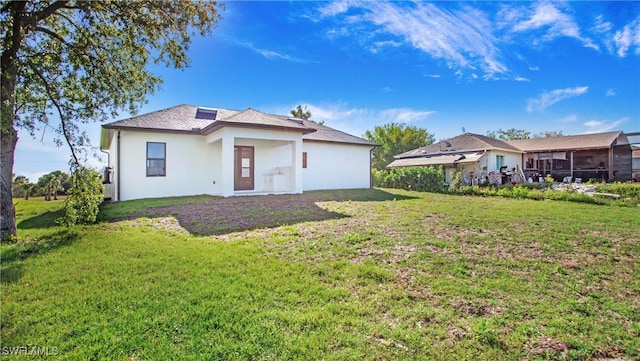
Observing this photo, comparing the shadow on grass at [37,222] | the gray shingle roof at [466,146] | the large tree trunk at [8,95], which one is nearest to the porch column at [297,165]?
the shadow on grass at [37,222]

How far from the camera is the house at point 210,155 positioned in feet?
40.7

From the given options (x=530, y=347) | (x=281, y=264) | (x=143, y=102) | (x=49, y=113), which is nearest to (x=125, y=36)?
(x=143, y=102)

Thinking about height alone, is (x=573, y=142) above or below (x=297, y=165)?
above

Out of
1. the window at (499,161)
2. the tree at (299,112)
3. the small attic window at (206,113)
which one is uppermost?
the tree at (299,112)

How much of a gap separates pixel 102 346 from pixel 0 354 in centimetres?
80

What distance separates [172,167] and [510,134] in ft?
198

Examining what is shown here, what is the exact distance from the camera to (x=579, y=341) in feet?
8.61

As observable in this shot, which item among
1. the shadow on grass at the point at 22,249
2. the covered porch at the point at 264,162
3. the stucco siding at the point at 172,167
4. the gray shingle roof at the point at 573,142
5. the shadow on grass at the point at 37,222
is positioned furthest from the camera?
the gray shingle roof at the point at 573,142

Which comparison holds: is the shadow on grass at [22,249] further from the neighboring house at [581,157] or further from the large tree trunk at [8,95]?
the neighboring house at [581,157]

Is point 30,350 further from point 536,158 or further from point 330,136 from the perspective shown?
point 536,158

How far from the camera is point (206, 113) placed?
640 inches

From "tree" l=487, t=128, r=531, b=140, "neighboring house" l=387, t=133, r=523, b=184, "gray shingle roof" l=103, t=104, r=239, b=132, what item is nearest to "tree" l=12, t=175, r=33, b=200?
"gray shingle roof" l=103, t=104, r=239, b=132

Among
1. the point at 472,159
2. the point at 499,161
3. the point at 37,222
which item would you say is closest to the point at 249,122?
the point at 37,222

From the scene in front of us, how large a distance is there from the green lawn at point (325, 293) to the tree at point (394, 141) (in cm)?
3105
